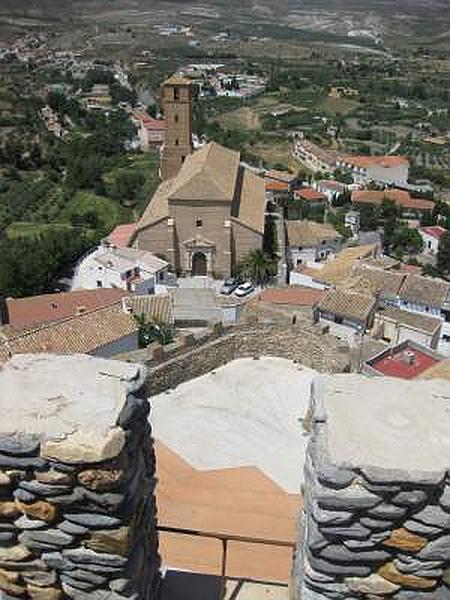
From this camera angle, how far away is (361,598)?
14.7 feet

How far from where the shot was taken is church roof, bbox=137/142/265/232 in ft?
97.0

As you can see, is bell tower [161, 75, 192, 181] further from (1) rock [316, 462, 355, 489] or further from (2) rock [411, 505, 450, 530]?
(2) rock [411, 505, 450, 530]

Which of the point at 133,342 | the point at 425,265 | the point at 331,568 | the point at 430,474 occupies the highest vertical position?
the point at 430,474

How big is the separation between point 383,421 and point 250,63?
14616cm

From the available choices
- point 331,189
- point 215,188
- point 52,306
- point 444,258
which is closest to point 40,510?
point 52,306

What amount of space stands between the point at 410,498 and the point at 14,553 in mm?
2679

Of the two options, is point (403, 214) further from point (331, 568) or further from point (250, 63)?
point (250, 63)

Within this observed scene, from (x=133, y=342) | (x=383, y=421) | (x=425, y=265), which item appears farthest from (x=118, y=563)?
(x=425, y=265)

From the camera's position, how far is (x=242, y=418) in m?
12.2

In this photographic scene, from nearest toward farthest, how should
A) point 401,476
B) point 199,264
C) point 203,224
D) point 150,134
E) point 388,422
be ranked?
point 401,476, point 388,422, point 203,224, point 199,264, point 150,134

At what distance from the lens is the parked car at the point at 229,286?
29.0 meters

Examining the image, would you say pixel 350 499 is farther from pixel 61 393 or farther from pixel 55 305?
pixel 55 305

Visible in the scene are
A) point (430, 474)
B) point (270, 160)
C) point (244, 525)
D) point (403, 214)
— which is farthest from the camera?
point (270, 160)

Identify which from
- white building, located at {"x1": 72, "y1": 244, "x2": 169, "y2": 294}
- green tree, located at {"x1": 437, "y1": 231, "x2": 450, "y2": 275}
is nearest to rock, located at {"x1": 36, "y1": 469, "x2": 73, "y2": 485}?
white building, located at {"x1": 72, "y1": 244, "x2": 169, "y2": 294}
